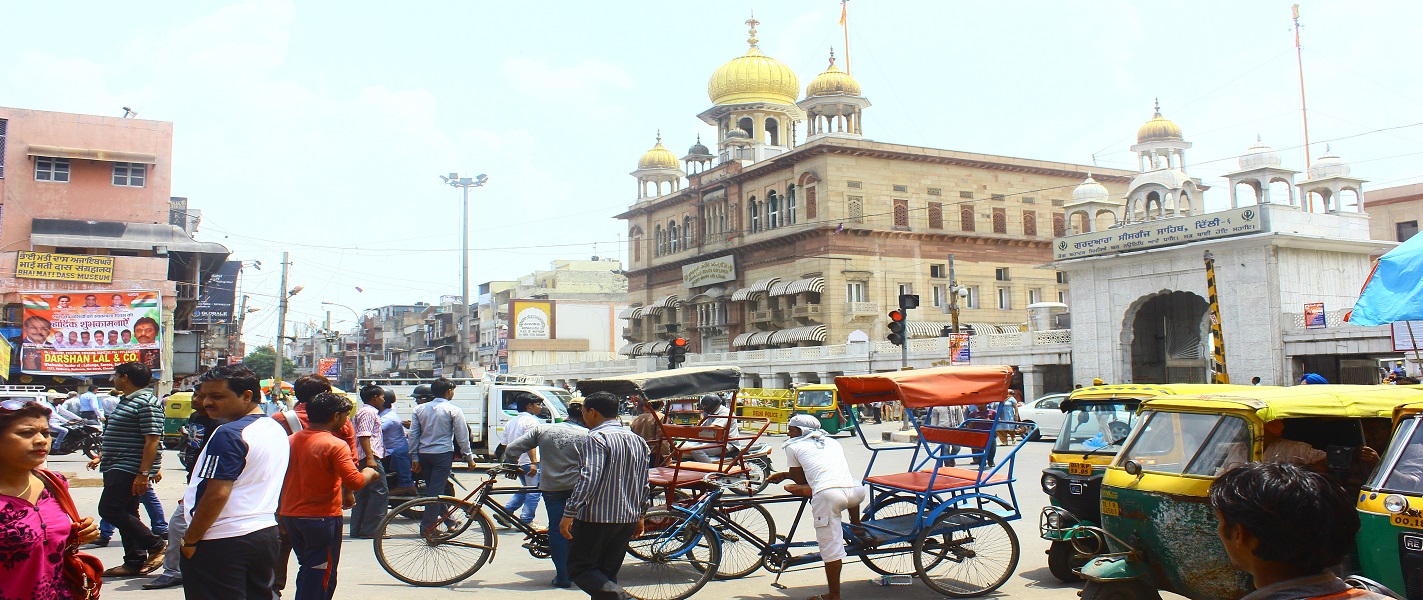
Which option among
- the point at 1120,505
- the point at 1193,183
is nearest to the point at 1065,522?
the point at 1120,505

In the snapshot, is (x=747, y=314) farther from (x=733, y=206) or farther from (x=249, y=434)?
(x=249, y=434)

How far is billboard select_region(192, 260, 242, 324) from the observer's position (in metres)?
44.2

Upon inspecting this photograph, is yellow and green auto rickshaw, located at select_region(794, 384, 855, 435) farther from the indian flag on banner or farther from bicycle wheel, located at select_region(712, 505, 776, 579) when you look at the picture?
bicycle wheel, located at select_region(712, 505, 776, 579)

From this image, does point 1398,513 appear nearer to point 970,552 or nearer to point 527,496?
point 970,552

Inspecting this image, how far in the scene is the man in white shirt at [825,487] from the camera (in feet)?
22.8

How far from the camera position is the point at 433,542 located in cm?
775

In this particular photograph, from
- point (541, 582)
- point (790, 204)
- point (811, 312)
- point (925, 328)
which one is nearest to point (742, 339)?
point (811, 312)

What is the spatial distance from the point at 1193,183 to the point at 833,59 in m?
25.1

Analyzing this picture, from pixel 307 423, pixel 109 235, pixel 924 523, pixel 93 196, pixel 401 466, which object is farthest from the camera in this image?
pixel 93 196

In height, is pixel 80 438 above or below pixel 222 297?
below

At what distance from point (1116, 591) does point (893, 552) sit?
Answer: 1990mm

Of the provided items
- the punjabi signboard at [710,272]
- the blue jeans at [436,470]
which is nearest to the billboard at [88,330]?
the blue jeans at [436,470]

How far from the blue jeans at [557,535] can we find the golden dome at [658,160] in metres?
56.6

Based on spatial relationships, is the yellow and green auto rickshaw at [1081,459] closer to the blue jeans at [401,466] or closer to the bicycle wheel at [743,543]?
the bicycle wheel at [743,543]
